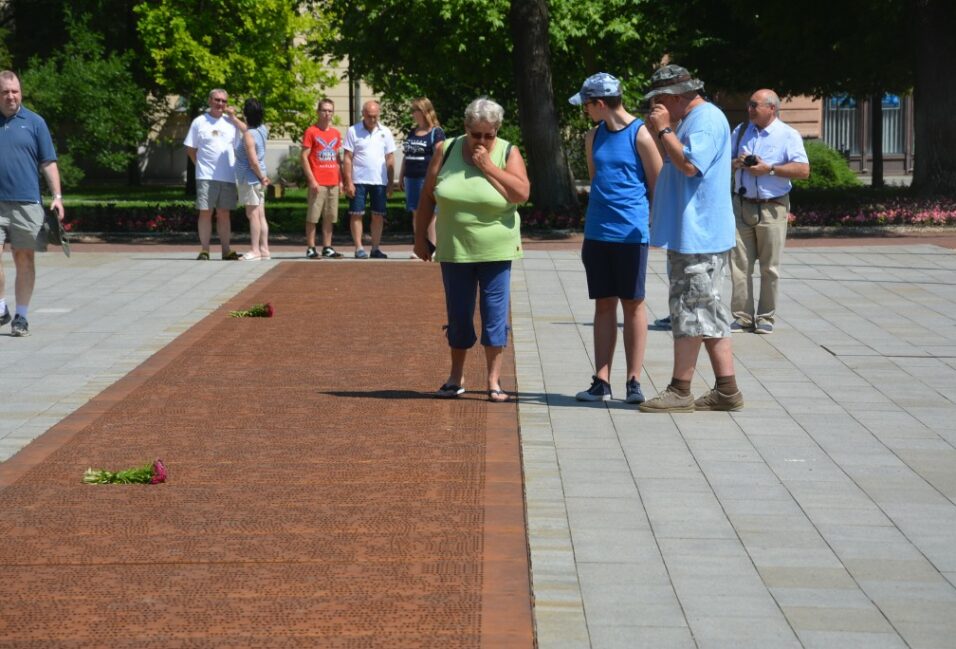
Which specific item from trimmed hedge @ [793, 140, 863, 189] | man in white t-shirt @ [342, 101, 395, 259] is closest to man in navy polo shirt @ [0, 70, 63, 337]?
man in white t-shirt @ [342, 101, 395, 259]

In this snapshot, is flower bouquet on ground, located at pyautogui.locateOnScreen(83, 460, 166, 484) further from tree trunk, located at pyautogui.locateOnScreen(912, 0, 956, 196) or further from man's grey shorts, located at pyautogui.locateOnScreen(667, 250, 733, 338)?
tree trunk, located at pyautogui.locateOnScreen(912, 0, 956, 196)

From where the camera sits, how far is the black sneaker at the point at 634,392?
27.9 feet

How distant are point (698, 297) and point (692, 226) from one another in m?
0.38

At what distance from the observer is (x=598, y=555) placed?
555 cm

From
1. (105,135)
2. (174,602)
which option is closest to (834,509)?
(174,602)

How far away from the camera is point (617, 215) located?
844 centimetres

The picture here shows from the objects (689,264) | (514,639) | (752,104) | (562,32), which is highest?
(562,32)

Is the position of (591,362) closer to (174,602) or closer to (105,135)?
(174,602)

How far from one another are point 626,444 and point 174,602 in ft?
9.81

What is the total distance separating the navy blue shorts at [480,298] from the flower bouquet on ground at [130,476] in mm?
2220

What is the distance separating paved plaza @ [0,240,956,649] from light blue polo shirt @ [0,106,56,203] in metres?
1.05

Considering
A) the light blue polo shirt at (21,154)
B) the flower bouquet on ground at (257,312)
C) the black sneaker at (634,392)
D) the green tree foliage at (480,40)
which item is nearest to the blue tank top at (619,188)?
the black sneaker at (634,392)

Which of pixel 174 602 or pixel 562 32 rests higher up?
pixel 562 32

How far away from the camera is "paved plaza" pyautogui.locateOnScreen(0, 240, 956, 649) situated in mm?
4922
